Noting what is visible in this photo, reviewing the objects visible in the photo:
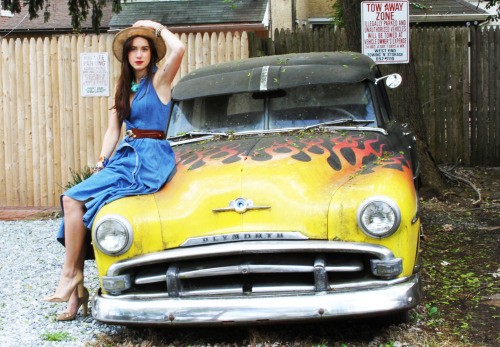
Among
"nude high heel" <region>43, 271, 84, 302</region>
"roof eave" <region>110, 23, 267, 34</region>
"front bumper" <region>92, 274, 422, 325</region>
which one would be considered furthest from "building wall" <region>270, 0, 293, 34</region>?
"front bumper" <region>92, 274, 422, 325</region>

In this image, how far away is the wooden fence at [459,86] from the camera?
9328 mm

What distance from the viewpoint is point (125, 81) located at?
4043 mm

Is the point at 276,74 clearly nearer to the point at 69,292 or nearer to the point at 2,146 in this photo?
the point at 69,292

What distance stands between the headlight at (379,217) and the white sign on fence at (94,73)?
6.38 metres

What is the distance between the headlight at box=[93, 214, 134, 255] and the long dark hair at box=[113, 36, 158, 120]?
0.93 meters

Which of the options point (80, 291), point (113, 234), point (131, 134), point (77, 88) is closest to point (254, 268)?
point (113, 234)

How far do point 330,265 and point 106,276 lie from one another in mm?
1278

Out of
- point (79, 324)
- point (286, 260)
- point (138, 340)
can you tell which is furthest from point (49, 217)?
point (286, 260)

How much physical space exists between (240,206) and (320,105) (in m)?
1.48

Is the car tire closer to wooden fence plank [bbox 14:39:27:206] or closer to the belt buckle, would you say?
the belt buckle

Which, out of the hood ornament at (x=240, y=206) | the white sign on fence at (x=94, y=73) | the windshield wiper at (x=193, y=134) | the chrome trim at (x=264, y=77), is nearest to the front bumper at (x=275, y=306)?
the hood ornament at (x=240, y=206)

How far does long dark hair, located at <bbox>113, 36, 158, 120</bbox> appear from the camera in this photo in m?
4.00

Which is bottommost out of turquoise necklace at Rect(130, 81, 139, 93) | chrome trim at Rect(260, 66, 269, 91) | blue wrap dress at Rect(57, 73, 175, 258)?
blue wrap dress at Rect(57, 73, 175, 258)

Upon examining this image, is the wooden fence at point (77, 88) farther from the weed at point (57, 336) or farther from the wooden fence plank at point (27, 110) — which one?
the weed at point (57, 336)
